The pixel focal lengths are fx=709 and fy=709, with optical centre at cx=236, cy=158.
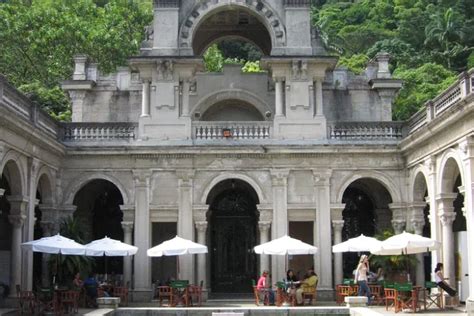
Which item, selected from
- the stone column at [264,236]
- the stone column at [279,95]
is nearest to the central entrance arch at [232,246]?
the stone column at [264,236]

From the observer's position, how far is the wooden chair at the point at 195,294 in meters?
24.5

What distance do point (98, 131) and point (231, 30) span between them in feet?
24.9

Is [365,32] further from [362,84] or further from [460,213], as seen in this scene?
[460,213]

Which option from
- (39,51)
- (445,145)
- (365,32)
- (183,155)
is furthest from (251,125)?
(365,32)

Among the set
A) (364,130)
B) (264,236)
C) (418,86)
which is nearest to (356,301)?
(264,236)

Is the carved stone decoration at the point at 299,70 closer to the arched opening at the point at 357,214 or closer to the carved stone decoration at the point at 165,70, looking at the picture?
the carved stone decoration at the point at 165,70

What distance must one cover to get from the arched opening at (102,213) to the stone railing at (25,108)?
437 cm

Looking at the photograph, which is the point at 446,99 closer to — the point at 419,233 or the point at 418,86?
the point at 419,233

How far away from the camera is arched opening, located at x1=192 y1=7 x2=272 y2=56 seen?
29.9m

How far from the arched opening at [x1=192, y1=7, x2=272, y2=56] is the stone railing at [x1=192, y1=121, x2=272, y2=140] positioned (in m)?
4.59

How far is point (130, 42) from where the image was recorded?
144 feet

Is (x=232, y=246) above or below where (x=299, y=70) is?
below

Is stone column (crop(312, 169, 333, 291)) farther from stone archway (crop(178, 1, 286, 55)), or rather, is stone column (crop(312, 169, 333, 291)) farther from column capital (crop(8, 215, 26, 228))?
column capital (crop(8, 215, 26, 228))

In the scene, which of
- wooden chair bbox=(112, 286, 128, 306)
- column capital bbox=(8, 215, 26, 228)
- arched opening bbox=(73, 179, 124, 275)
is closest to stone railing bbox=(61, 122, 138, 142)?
arched opening bbox=(73, 179, 124, 275)
